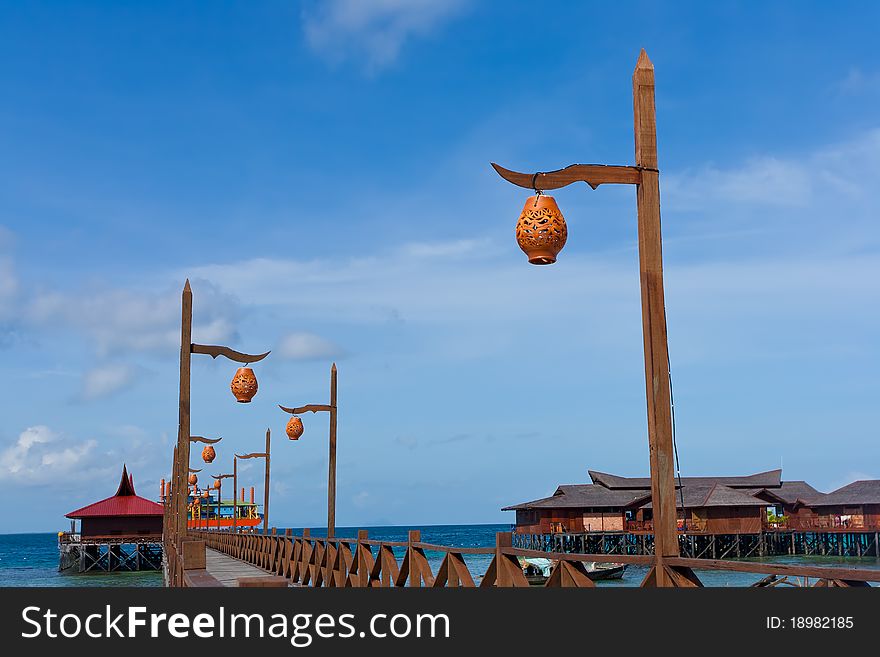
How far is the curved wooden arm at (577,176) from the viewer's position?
7.69 metres

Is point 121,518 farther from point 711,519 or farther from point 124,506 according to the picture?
point 711,519

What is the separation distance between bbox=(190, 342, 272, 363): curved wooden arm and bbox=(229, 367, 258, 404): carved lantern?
0.81 ft

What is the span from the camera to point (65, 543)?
224 ft

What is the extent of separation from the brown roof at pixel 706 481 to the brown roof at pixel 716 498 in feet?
11.8

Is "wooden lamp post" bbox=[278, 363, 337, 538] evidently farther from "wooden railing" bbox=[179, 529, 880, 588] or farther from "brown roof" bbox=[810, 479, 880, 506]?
"brown roof" bbox=[810, 479, 880, 506]

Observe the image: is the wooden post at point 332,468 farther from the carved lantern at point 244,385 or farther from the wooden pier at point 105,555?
the wooden pier at point 105,555

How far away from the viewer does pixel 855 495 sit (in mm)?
67250

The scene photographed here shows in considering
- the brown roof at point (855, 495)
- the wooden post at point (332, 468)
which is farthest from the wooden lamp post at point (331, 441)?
the brown roof at point (855, 495)
